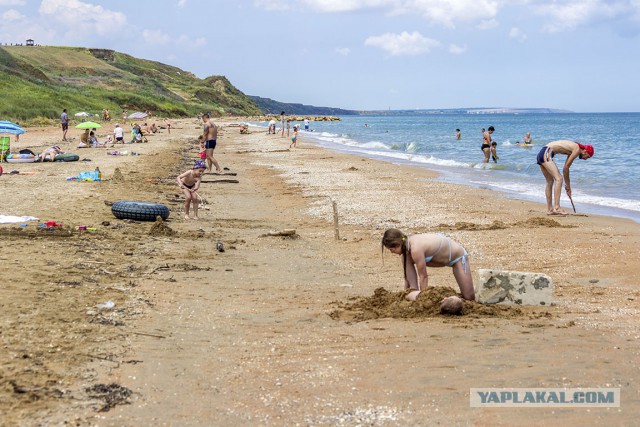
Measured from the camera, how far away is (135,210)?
12.8 meters

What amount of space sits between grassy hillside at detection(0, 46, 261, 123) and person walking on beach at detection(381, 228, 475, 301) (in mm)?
41071

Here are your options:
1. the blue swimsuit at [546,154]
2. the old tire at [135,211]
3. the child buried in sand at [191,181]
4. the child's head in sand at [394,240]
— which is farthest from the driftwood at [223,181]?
the child's head in sand at [394,240]

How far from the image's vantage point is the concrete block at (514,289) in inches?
301

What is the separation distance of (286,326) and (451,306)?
1.63 metres

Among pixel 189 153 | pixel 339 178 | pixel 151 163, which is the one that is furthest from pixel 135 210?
pixel 189 153

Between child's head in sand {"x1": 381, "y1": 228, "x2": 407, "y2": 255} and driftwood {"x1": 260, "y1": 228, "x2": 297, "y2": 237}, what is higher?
child's head in sand {"x1": 381, "y1": 228, "x2": 407, "y2": 255}

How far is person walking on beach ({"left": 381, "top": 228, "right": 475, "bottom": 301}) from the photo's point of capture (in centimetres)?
727

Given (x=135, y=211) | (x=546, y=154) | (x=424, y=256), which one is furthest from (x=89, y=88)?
(x=424, y=256)

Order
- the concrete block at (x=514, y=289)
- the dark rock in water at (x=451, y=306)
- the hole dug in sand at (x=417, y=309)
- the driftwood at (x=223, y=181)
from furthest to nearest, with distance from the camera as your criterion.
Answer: the driftwood at (x=223, y=181) < the concrete block at (x=514, y=289) < the hole dug in sand at (x=417, y=309) < the dark rock in water at (x=451, y=306)

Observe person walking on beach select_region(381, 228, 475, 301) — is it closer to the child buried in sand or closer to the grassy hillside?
the child buried in sand

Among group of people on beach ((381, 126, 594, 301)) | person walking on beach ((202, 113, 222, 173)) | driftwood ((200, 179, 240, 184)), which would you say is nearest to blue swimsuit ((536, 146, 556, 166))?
group of people on beach ((381, 126, 594, 301))

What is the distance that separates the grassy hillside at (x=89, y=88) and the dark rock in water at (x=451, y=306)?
41633mm

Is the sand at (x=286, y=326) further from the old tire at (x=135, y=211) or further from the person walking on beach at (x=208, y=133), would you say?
the person walking on beach at (x=208, y=133)

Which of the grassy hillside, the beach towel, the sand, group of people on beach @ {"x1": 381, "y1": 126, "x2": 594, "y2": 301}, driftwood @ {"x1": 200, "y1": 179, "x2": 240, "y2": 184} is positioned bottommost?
driftwood @ {"x1": 200, "y1": 179, "x2": 240, "y2": 184}
